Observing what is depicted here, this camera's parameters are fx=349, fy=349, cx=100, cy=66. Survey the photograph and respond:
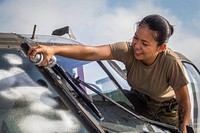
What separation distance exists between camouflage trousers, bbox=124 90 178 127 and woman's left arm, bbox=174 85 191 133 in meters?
0.13

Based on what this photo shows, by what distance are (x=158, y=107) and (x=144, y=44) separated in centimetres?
56

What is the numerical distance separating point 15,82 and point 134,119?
0.84 metres

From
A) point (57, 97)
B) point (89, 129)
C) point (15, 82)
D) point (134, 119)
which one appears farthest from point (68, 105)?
point (134, 119)

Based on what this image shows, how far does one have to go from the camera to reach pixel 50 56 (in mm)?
2098

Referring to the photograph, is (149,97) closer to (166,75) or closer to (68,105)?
(166,75)

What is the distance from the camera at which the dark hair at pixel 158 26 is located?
2.70m

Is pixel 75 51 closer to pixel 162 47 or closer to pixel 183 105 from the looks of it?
pixel 162 47

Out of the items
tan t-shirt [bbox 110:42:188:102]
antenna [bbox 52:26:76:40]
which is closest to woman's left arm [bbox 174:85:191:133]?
tan t-shirt [bbox 110:42:188:102]

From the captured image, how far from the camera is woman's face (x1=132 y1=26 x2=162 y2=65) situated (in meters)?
2.68

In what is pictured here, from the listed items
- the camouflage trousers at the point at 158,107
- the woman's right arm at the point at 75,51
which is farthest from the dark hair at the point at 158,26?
the camouflage trousers at the point at 158,107

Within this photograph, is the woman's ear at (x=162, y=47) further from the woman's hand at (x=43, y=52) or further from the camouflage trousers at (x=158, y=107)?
Answer: the woman's hand at (x=43, y=52)

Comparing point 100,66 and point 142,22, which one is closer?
point 142,22

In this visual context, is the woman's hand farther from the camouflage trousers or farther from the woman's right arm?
the camouflage trousers

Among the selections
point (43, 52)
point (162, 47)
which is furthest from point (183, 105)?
point (43, 52)
